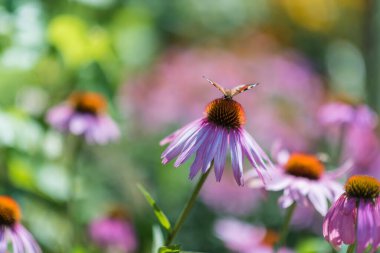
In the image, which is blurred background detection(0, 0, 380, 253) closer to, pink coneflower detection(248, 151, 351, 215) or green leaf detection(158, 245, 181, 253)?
pink coneflower detection(248, 151, 351, 215)

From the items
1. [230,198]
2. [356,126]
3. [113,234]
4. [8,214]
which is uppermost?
[8,214]

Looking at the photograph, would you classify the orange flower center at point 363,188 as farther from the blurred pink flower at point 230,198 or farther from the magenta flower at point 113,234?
the blurred pink flower at point 230,198

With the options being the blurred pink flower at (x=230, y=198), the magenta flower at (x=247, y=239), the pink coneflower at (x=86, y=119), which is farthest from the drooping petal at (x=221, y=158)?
the blurred pink flower at (x=230, y=198)

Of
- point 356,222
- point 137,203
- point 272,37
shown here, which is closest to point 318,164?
point 356,222

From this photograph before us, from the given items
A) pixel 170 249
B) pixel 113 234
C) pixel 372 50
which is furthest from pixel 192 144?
pixel 372 50

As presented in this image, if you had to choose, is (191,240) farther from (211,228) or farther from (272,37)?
(272,37)

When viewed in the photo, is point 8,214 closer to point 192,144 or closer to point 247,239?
point 192,144
